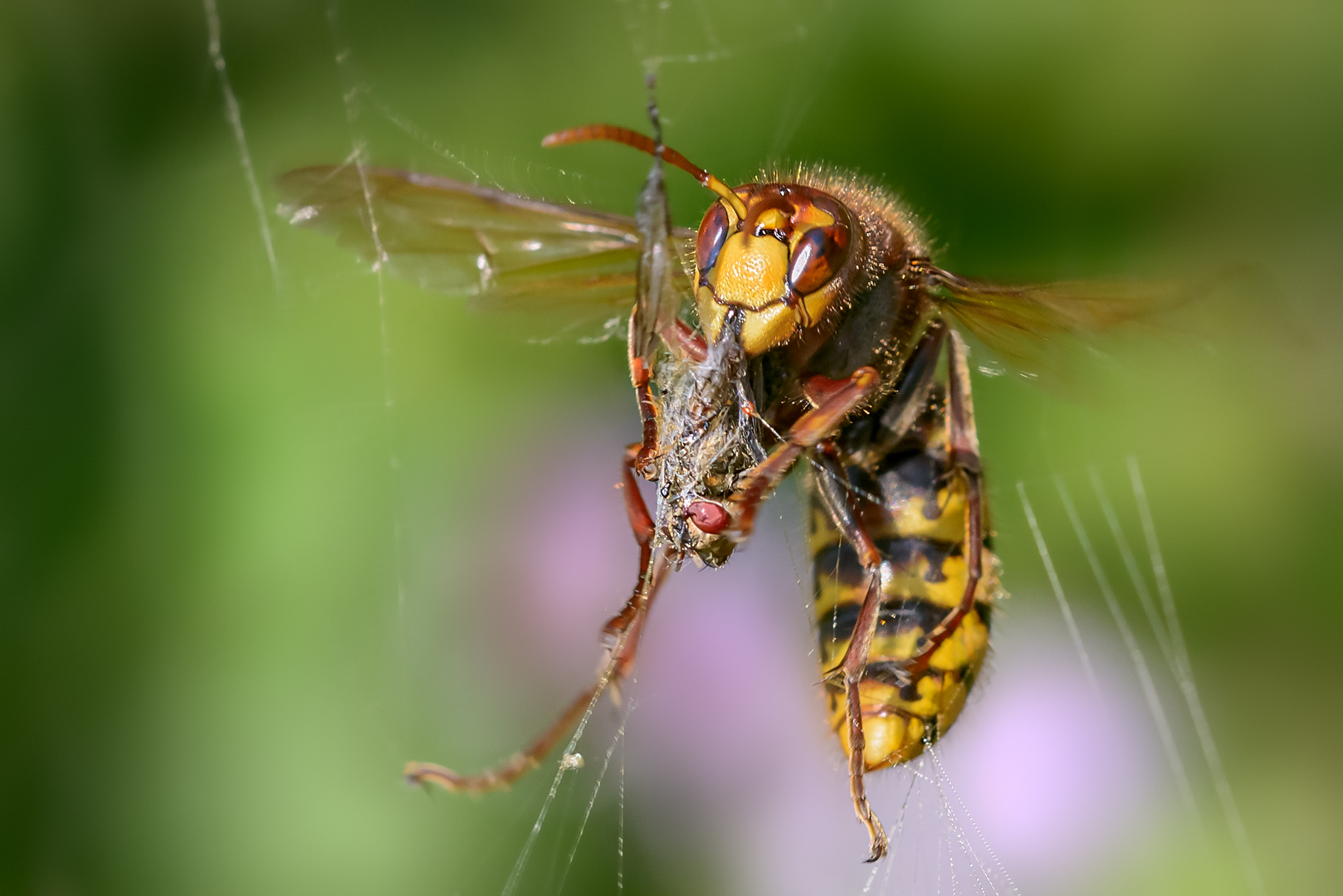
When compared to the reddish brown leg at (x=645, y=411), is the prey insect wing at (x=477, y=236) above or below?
above

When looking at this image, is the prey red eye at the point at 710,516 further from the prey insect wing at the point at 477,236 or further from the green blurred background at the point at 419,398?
the green blurred background at the point at 419,398

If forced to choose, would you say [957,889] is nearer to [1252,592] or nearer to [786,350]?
[786,350]

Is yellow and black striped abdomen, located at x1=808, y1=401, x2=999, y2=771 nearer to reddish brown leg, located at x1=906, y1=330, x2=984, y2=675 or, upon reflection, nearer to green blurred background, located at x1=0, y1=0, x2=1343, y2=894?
reddish brown leg, located at x1=906, y1=330, x2=984, y2=675

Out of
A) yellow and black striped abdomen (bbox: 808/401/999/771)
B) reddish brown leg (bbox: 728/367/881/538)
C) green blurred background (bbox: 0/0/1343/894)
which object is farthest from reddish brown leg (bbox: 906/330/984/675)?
green blurred background (bbox: 0/0/1343/894)

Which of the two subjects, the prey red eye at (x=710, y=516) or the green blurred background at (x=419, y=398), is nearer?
the prey red eye at (x=710, y=516)

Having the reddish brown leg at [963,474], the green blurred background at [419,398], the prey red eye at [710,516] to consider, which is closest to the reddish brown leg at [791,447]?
the prey red eye at [710,516]

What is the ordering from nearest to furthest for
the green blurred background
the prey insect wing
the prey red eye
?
the prey red eye
the prey insect wing
the green blurred background

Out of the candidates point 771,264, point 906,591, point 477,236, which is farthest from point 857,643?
point 477,236

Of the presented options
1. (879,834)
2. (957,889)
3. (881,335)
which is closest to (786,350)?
(881,335)
